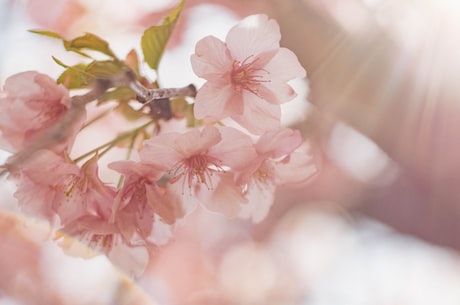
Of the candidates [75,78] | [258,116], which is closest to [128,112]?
[75,78]

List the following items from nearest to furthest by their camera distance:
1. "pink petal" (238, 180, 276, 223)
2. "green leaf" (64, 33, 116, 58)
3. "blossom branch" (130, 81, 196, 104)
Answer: "blossom branch" (130, 81, 196, 104) → "green leaf" (64, 33, 116, 58) → "pink petal" (238, 180, 276, 223)

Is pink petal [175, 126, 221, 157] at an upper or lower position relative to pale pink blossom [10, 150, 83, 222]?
upper

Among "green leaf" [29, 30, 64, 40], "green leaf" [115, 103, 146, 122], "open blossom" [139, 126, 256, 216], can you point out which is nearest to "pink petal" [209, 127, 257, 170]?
"open blossom" [139, 126, 256, 216]

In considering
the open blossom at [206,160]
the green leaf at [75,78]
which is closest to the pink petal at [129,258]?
the open blossom at [206,160]

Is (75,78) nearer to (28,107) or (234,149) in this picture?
(28,107)

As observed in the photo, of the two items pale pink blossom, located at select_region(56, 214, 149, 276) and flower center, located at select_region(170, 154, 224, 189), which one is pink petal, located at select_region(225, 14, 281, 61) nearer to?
flower center, located at select_region(170, 154, 224, 189)

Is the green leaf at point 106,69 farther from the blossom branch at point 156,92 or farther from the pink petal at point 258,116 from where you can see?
the pink petal at point 258,116
